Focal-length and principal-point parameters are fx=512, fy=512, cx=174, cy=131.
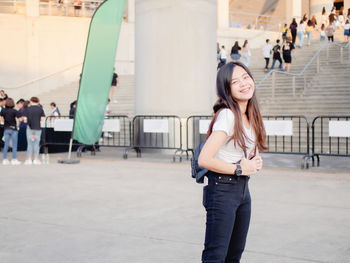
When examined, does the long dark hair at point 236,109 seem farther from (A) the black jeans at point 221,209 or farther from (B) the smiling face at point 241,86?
(A) the black jeans at point 221,209

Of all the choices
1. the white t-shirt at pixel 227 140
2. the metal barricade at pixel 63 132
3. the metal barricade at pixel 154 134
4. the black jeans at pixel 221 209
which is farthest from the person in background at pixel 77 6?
the black jeans at pixel 221 209

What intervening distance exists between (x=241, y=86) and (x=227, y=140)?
350mm

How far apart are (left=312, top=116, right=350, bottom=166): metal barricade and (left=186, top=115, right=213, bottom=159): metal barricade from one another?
2872mm

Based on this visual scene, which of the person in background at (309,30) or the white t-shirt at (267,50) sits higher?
the person in background at (309,30)

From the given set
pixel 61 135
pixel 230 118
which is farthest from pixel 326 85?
Answer: pixel 230 118

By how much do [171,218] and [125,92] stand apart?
59.9 feet

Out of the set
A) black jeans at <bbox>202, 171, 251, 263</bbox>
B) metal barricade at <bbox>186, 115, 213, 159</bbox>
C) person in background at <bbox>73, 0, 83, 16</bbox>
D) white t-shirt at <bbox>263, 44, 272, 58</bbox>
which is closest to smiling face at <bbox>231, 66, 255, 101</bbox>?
black jeans at <bbox>202, 171, 251, 263</bbox>

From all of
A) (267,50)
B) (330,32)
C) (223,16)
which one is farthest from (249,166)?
(223,16)

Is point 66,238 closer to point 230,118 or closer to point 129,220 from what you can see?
point 129,220

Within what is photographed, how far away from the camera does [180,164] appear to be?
41.8 feet

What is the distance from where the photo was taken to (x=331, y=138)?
14562 mm

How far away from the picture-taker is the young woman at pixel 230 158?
10.00ft

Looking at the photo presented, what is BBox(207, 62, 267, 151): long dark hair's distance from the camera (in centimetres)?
308

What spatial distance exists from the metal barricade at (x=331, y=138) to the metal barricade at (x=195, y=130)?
2.87 m
